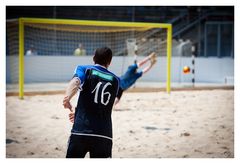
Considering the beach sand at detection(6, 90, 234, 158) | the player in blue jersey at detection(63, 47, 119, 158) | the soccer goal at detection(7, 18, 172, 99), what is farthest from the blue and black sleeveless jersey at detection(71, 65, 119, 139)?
the soccer goal at detection(7, 18, 172, 99)

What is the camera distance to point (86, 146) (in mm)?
2684

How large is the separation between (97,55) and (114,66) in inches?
396

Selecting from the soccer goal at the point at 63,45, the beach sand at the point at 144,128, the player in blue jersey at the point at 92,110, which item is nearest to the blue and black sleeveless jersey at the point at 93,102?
the player in blue jersey at the point at 92,110

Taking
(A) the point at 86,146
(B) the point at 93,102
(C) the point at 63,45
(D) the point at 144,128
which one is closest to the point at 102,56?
(B) the point at 93,102

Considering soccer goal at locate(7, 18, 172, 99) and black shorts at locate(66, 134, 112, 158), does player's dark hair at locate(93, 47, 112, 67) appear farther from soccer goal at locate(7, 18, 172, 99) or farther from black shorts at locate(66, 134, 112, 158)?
soccer goal at locate(7, 18, 172, 99)

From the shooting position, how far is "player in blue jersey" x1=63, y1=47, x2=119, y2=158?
2.66 metres

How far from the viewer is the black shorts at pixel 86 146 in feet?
8.73

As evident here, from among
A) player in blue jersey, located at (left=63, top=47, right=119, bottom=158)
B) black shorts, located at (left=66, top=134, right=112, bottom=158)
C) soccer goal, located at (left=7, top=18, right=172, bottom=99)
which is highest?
soccer goal, located at (left=7, top=18, right=172, bottom=99)

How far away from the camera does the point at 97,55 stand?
8.87 feet

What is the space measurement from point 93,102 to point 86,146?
0.98 feet
